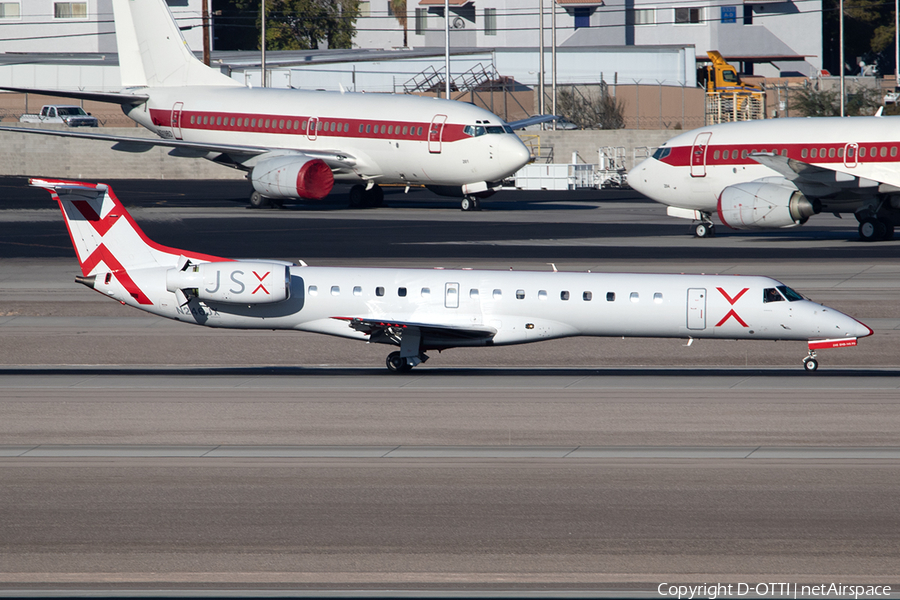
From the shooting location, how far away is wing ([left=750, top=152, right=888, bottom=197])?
145 feet

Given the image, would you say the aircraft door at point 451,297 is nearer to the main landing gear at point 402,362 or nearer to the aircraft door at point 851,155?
the main landing gear at point 402,362

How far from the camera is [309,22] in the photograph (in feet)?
430

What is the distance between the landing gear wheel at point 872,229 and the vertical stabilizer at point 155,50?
33.4 meters

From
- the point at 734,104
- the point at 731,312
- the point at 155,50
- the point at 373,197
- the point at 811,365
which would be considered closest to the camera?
the point at 731,312

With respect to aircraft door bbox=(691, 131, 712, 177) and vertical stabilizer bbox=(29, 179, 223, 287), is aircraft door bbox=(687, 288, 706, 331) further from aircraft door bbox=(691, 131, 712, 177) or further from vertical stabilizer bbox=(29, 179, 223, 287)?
aircraft door bbox=(691, 131, 712, 177)

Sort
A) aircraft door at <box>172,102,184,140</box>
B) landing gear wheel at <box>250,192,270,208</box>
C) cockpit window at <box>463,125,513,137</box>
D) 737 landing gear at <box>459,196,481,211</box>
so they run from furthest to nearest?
aircraft door at <box>172,102,184,140</box> → landing gear wheel at <box>250,192,270,208</box> → 737 landing gear at <box>459,196,481,211</box> → cockpit window at <box>463,125,513,137</box>

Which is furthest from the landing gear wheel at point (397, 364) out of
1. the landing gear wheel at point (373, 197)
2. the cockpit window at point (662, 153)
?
the landing gear wheel at point (373, 197)

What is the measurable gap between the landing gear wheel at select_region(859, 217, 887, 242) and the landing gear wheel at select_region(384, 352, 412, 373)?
26.8 metres

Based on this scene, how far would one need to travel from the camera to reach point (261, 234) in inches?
1923

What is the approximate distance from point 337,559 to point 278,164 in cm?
4293

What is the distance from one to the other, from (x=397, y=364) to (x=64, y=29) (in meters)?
105

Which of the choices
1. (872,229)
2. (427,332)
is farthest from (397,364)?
(872,229)

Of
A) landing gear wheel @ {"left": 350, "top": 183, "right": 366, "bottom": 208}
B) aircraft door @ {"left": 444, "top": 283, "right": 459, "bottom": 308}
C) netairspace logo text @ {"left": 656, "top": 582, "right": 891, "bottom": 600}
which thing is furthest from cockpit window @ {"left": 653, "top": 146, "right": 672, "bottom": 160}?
netairspace logo text @ {"left": 656, "top": 582, "right": 891, "bottom": 600}

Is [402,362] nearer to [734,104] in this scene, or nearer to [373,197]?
[373,197]
